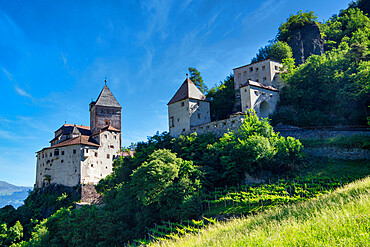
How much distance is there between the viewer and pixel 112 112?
60.8m

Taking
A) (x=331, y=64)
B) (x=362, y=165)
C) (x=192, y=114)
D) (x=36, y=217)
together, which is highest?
(x=331, y=64)

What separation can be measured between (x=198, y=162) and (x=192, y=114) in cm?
1087

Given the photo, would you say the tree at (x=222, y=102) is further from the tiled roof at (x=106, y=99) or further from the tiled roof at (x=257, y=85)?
the tiled roof at (x=106, y=99)

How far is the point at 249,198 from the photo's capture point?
83.1ft

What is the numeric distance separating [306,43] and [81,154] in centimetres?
4083

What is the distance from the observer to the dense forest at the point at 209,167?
28406 millimetres

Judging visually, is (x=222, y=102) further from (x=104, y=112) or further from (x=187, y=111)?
(x=104, y=112)

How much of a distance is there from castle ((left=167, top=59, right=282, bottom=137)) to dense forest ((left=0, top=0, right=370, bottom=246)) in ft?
5.06

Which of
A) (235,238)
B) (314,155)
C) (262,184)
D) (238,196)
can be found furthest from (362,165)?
(235,238)

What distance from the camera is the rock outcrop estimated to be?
50312mm

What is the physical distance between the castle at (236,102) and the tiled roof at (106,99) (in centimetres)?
2008

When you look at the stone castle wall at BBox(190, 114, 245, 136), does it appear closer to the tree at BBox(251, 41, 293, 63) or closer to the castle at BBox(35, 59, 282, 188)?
the castle at BBox(35, 59, 282, 188)

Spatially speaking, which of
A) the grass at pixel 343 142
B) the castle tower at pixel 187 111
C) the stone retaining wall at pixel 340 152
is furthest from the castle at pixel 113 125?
the stone retaining wall at pixel 340 152

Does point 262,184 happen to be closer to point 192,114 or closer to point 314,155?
point 314,155
